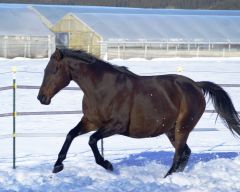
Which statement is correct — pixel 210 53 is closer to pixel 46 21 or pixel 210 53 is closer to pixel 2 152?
pixel 46 21

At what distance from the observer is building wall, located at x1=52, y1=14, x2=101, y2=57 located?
3834 cm

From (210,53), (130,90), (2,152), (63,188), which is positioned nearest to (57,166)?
(63,188)

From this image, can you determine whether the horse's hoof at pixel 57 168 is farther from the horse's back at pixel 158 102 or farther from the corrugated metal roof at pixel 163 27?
the corrugated metal roof at pixel 163 27

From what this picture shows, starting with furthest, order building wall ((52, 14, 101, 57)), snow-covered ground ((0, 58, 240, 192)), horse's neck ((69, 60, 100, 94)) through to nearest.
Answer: building wall ((52, 14, 101, 57)), horse's neck ((69, 60, 100, 94)), snow-covered ground ((0, 58, 240, 192))

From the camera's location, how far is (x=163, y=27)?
42062 millimetres

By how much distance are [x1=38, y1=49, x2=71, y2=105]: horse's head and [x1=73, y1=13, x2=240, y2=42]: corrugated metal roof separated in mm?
31061

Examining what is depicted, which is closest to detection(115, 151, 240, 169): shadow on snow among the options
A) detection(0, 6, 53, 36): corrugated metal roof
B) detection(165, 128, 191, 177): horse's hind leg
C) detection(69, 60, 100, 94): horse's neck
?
detection(165, 128, 191, 177): horse's hind leg

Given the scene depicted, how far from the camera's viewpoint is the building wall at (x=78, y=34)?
1510 inches

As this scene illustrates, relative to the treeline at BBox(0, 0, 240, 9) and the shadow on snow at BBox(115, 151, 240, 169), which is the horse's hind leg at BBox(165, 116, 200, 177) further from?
the treeline at BBox(0, 0, 240, 9)

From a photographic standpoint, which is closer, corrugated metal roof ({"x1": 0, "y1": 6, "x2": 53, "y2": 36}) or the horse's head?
the horse's head

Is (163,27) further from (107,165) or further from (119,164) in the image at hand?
(107,165)

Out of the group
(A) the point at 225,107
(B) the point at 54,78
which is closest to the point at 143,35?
(A) the point at 225,107

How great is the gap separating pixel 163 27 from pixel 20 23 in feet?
33.3

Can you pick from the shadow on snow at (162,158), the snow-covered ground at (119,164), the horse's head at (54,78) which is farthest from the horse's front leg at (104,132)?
the shadow on snow at (162,158)
